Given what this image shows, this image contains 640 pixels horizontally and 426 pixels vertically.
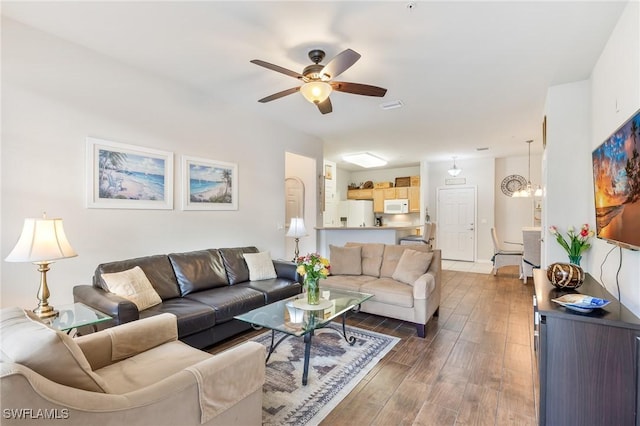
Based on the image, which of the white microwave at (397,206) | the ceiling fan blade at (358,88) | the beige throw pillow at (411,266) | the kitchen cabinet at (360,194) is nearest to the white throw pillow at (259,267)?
the beige throw pillow at (411,266)

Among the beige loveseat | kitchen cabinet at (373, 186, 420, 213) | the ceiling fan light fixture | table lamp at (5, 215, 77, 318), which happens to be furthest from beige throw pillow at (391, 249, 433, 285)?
kitchen cabinet at (373, 186, 420, 213)

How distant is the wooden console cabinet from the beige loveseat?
1429 mm

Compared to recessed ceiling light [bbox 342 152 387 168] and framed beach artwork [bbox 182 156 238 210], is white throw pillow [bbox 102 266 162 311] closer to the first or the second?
framed beach artwork [bbox 182 156 238 210]

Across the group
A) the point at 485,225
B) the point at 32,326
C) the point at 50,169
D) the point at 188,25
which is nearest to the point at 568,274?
the point at 32,326

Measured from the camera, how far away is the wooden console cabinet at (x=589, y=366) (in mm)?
1536

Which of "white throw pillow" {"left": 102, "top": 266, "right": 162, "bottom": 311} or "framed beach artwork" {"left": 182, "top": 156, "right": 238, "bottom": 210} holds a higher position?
"framed beach artwork" {"left": 182, "top": 156, "right": 238, "bottom": 210}

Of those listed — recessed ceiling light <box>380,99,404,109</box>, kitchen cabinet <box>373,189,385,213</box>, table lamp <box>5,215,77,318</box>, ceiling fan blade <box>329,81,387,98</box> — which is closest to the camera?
table lamp <box>5,215,77,318</box>

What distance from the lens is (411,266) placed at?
11.7 feet

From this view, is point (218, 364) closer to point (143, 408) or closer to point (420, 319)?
point (143, 408)

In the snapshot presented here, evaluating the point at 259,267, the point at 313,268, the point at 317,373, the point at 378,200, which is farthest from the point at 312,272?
the point at 378,200

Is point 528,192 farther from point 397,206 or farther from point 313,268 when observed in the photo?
point 313,268

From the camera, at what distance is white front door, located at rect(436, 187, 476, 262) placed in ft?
25.8

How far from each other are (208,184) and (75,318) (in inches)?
79.9

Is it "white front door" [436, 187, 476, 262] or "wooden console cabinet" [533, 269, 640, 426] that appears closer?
"wooden console cabinet" [533, 269, 640, 426]
